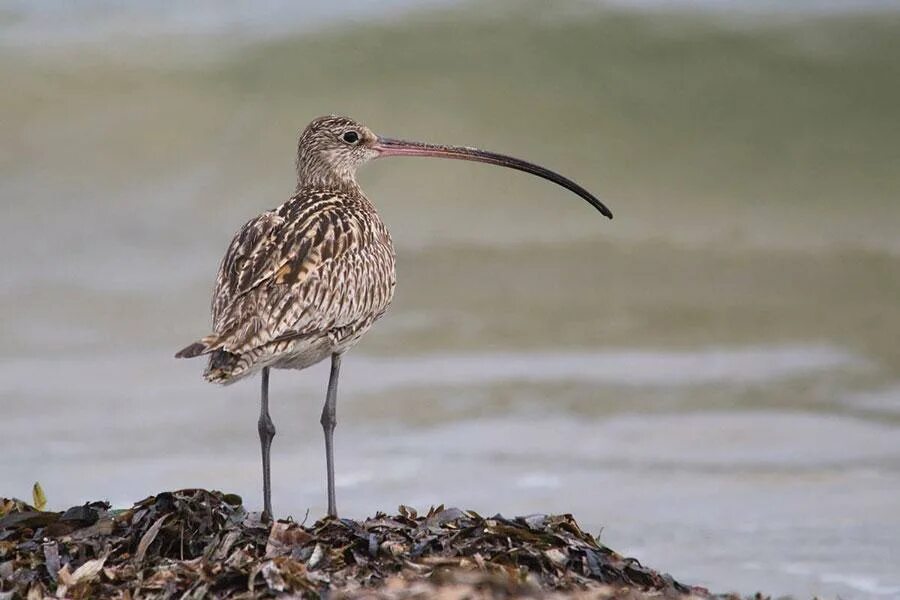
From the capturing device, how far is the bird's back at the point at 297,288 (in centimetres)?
722

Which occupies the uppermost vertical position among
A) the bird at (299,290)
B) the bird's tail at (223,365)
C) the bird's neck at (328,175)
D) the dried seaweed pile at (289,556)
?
the bird's neck at (328,175)

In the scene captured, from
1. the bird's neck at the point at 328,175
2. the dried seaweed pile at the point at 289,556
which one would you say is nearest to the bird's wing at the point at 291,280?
the bird's neck at the point at 328,175

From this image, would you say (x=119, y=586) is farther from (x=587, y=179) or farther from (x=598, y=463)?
(x=587, y=179)

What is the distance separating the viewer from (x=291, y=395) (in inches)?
532

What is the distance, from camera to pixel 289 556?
602 centimetres

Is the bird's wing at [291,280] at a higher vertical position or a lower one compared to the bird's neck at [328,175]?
lower

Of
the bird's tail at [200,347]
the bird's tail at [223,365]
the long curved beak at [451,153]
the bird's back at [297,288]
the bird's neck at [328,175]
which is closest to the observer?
the bird's tail at [200,347]

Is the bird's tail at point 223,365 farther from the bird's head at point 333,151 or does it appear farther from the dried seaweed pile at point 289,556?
the bird's head at point 333,151

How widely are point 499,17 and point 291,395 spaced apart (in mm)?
7495

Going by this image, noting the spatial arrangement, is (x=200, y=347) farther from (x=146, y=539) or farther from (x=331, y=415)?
(x=331, y=415)

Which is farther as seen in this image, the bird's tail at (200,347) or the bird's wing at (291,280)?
the bird's wing at (291,280)

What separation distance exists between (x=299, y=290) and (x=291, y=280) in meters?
0.06

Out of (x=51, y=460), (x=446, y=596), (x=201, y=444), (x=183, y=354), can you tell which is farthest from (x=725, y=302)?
(x=446, y=596)

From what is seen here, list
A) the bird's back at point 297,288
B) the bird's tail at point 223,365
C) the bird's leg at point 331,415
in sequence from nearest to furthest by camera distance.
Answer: the bird's tail at point 223,365
the bird's back at point 297,288
the bird's leg at point 331,415
